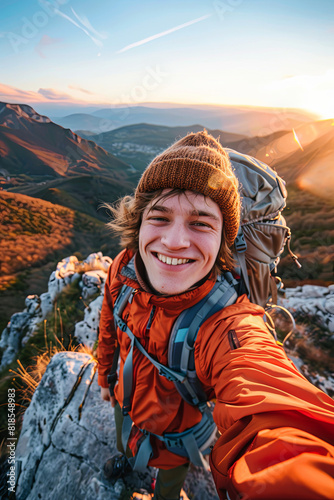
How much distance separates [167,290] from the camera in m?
1.48

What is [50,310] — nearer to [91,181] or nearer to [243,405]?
[243,405]

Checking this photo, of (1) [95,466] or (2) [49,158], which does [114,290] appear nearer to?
(1) [95,466]

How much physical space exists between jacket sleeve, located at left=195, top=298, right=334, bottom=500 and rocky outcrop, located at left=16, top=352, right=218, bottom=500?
2.20 m

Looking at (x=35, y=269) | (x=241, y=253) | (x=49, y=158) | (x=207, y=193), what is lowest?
(x=35, y=269)

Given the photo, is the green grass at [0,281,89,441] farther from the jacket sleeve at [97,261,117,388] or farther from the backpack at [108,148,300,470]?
the backpack at [108,148,300,470]

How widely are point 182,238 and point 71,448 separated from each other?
9.43 ft

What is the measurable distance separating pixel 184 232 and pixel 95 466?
112 inches

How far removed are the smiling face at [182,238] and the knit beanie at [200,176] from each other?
0.21ft

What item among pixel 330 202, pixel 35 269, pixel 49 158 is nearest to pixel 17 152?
pixel 49 158

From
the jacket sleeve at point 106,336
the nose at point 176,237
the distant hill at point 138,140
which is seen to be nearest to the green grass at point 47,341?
the jacket sleeve at point 106,336

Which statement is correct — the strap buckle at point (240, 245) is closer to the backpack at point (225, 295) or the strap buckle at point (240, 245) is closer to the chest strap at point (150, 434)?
the backpack at point (225, 295)

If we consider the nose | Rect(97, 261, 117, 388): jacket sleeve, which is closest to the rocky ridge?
Rect(97, 261, 117, 388): jacket sleeve

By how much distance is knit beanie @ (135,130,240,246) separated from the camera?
4.76 ft

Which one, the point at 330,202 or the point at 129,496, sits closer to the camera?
the point at 129,496
